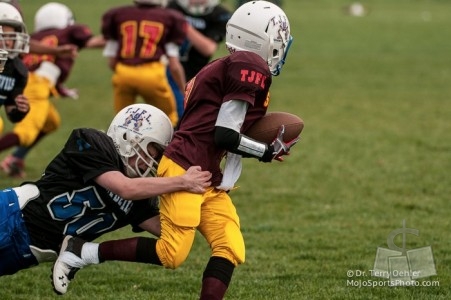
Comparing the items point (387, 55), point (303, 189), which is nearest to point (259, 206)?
point (303, 189)

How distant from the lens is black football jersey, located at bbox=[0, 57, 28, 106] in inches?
250

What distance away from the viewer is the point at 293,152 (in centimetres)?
966

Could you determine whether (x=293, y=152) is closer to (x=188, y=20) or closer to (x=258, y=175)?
(x=258, y=175)

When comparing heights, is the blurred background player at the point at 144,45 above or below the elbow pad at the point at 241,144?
below

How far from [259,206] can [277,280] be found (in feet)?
7.07

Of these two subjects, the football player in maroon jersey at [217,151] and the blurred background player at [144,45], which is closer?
the football player in maroon jersey at [217,151]

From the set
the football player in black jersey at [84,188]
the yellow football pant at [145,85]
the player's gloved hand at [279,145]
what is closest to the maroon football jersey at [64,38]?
the yellow football pant at [145,85]

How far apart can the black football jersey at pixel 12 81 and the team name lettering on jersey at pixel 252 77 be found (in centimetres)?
265

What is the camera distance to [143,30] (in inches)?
347

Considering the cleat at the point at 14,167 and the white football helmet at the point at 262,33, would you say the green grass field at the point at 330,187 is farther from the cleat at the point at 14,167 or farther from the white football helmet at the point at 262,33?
the white football helmet at the point at 262,33

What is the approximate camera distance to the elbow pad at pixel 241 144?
4.25m

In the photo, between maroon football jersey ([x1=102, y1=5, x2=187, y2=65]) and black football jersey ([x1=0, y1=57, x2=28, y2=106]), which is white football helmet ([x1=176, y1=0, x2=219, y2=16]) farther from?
black football jersey ([x1=0, y1=57, x2=28, y2=106])

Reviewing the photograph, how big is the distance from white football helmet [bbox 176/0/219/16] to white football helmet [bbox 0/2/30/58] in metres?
3.97

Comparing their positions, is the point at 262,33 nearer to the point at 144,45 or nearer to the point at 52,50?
the point at 52,50
